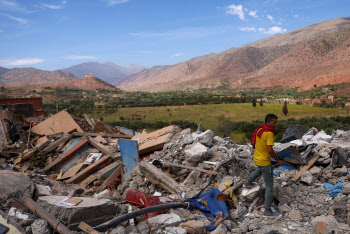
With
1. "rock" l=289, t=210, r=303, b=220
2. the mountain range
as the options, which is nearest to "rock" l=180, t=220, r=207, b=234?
"rock" l=289, t=210, r=303, b=220

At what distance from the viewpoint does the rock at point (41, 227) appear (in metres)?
2.92

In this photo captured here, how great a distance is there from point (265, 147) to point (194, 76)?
4794 inches

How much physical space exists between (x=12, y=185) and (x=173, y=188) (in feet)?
8.71

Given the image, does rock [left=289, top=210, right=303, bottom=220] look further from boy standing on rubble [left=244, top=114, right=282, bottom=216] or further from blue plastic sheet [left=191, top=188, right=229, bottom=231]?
blue plastic sheet [left=191, top=188, right=229, bottom=231]

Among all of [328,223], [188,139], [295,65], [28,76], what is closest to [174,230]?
[328,223]

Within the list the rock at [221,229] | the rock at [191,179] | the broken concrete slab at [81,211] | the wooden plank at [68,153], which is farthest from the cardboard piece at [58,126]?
the rock at [221,229]

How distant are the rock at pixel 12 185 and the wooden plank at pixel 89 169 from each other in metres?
2.52

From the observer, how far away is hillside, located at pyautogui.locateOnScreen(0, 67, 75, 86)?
360 feet

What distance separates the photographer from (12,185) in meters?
3.72

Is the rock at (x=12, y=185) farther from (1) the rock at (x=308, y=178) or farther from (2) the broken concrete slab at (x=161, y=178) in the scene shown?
(1) the rock at (x=308, y=178)

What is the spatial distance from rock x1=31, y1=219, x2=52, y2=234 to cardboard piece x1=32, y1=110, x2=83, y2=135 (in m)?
6.66

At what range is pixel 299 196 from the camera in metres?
4.43

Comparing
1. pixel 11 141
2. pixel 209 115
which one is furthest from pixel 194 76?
pixel 11 141

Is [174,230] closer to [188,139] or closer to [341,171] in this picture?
[188,139]
